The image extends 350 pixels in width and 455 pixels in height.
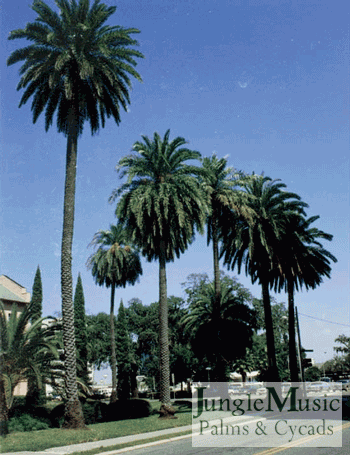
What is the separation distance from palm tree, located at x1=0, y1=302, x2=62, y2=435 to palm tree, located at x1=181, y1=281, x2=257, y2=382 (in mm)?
12668

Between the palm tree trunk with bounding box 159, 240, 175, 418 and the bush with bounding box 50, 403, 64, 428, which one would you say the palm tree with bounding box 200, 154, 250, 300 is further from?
the bush with bounding box 50, 403, 64, 428

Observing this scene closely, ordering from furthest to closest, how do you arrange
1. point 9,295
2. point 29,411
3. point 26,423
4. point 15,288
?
point 15,288 → point 9,295 → point 29,411 → point 26,423

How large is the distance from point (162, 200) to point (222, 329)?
11521mm

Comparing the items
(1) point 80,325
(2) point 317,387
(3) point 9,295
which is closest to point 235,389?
(2) point 317,387

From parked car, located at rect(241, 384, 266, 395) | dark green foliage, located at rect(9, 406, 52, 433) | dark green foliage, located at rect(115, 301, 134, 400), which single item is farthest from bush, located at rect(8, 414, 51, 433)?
dark green foliage, located at rect(115, 301, 134, 400)

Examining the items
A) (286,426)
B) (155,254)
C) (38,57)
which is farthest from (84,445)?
(38,57)

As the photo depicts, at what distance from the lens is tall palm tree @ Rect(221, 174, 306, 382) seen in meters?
35.5

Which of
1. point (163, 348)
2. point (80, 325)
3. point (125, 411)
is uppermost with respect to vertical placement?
point (80, 325)

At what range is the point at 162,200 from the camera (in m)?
27.9

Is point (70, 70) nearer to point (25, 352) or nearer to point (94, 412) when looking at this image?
point (25, 352)

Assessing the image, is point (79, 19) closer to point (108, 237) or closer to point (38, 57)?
point (38, 57)

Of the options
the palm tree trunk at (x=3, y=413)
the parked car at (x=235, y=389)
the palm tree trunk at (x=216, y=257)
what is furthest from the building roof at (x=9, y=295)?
the palm tree trunk at (x=3, y=413)

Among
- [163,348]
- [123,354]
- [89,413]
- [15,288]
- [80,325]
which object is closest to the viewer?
[89,413]

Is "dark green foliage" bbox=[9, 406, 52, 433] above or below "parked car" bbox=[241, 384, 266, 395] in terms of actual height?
above
